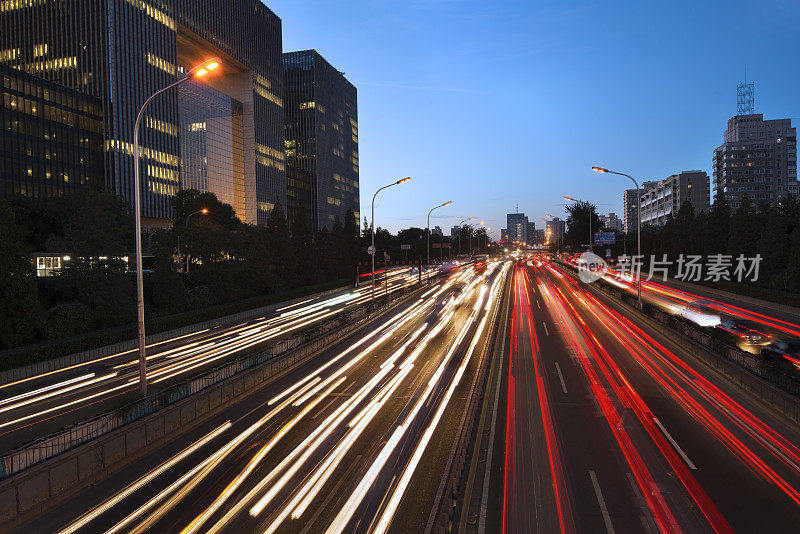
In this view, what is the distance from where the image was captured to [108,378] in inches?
854

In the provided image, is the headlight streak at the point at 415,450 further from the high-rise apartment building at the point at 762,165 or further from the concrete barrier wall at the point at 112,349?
the high-rise apartment building at the point at 762,165

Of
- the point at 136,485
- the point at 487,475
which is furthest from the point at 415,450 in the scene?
the point at 136,485

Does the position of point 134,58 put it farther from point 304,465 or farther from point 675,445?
point 675,445

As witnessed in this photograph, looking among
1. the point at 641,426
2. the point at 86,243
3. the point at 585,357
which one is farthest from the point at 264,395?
the point at 86,243

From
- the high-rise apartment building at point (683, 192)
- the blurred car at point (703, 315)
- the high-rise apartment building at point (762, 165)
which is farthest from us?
the high-rise apartment building at point (683, 192)

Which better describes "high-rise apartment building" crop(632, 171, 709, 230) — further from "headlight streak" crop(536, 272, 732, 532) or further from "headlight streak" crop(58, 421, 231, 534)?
"headlight streak" crop(58, 421, 231, 534)

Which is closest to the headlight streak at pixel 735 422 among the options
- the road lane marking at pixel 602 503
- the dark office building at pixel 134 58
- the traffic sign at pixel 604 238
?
the road lane marking at pixel 602 503

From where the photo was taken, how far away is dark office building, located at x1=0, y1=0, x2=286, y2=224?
75.2m

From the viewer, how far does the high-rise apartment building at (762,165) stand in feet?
470

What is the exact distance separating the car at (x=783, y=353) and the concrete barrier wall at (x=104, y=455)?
2234cm

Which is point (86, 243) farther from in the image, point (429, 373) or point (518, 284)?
point (518, 284)

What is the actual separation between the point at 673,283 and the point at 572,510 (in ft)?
206

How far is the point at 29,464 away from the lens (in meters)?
10.1

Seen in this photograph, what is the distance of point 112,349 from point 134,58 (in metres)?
71.3
